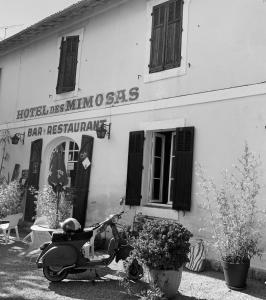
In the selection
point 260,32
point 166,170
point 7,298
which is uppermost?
point 260,32

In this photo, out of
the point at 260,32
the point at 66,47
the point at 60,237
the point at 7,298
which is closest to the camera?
the point at 7,298

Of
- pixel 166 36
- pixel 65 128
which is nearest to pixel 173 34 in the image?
pixel 166 36

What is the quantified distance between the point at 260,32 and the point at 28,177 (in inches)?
267

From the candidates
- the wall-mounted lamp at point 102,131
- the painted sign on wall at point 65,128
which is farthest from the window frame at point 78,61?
the wall-mounted lamp at point 102,131

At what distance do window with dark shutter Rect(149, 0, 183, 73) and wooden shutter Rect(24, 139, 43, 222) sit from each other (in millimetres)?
4050

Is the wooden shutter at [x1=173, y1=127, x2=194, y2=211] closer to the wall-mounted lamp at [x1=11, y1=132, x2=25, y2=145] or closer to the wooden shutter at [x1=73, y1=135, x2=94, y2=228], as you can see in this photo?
the wooden shutter at [x1=73, y1=135, x2=94, y2=228]

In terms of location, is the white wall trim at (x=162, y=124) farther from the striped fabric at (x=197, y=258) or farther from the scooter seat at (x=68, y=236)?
the scooter seat at (x=68, y=236)

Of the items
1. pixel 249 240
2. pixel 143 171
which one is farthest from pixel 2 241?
pixel 249 240

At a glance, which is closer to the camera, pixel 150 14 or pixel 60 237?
pixel 60 237

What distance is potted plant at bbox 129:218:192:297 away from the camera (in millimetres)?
4746

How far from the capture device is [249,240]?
543 centimetres

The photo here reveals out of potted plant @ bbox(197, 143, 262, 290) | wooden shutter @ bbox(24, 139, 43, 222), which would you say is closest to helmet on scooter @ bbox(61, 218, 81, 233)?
potted plant @ bbox(197, 143, 262, 290)

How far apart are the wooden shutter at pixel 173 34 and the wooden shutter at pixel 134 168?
4.86 feet

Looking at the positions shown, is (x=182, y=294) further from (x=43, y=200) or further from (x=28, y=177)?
(x=28, y=177)
